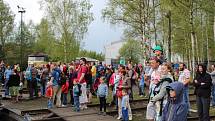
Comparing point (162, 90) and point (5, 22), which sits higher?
point (5, 22)

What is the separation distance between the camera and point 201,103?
1255 centimetres

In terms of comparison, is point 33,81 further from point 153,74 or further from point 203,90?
point 153,74

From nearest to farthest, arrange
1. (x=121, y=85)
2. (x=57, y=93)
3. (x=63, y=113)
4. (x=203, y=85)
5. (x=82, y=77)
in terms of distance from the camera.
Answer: (x=203, y=85)
(x=121, y=85)
(x=63, y=113)
(x=82, y=77)
(x=57, y=93)

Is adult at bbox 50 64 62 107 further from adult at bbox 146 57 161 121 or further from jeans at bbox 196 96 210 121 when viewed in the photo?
adult at bbox 146 57 161 121

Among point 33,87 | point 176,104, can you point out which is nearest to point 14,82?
point 33,87

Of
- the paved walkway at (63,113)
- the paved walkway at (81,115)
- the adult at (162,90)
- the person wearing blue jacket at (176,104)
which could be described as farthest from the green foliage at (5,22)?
the person wearing blue jacket at (176,104)

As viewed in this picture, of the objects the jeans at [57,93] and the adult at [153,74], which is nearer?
the adult at [153,74]

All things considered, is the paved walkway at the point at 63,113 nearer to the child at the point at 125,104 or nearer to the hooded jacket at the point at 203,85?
the child at the point at 125,104

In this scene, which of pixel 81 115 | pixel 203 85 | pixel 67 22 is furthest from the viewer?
pixel 67 22

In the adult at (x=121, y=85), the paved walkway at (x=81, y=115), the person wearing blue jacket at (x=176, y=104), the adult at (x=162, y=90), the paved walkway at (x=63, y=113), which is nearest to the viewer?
the person wearing blue jacket at (x=176, y=104)

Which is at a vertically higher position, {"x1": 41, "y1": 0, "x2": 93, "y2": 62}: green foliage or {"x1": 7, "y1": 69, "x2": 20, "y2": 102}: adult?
{"x1": 41, "y1": 0, "x2": 93, "y2": 62}: green foliage


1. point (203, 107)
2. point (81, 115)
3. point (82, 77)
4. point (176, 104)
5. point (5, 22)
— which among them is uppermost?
point (5, 22)

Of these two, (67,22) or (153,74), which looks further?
(67,22)

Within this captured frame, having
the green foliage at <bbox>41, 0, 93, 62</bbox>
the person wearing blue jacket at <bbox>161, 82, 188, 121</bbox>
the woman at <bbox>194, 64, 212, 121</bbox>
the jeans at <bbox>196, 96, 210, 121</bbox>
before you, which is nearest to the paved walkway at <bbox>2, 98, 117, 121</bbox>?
the jeans at <bbox>196, 96, 210, 121</bbox>
